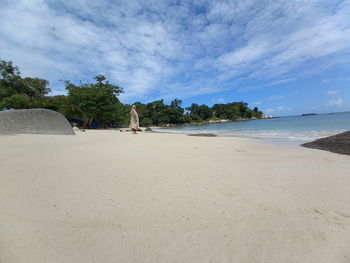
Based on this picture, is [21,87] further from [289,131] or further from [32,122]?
[289,131]

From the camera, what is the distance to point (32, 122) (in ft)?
22.4

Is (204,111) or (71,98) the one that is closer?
(71,98)

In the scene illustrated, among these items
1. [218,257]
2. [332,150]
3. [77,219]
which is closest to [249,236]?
[218,257]

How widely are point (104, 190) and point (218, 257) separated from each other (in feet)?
4.40

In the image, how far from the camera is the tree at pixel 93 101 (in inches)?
725

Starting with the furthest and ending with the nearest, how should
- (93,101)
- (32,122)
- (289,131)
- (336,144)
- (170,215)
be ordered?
(93,101)
(289,131)
(32,122)
(336,144)
(170,215)

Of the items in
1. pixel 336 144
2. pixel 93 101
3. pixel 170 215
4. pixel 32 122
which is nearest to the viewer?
pixel 170 215

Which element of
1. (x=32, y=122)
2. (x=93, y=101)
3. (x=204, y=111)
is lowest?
(x=32, y=122)

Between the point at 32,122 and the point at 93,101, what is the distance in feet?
40.7

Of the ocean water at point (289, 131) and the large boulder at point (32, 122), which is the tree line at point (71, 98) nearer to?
the ocean water at point (289, 131)

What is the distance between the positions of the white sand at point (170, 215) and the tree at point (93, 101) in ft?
59.0

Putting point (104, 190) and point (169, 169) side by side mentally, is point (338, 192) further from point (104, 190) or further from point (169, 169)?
point (104, 190)

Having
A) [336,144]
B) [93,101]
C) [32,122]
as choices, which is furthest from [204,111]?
[336,144]

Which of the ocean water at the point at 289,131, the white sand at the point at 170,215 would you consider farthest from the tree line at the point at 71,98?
the white sand at the point at 170,215
